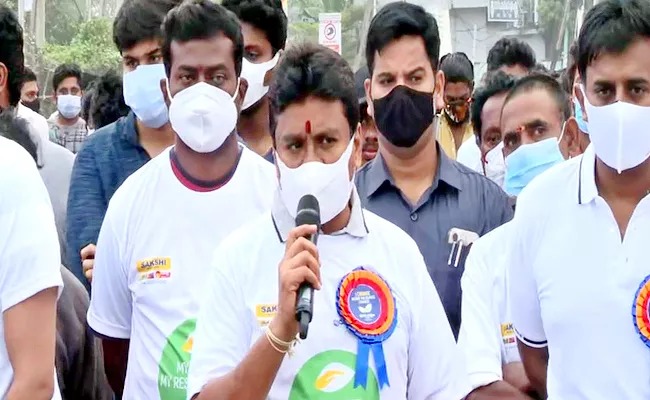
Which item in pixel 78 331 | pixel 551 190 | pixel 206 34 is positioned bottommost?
pixel 78 331

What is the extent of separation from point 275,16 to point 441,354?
8.77 feet

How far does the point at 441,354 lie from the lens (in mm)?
3320

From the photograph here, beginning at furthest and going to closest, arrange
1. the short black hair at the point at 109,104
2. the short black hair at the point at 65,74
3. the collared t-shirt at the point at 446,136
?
the short black hair at the point at 65,74
the collared t-shirt at the point at 446,136
the short black hair at the point at 109,104

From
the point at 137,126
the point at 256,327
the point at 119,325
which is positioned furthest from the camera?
the point at 137,126

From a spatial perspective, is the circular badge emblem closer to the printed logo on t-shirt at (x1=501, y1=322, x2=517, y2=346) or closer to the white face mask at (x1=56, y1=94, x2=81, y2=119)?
the printed logo on t-shirt at (x1=501, y1=322, x2=517, y2=346)

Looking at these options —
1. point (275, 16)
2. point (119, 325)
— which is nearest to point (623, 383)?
point (119, 325)

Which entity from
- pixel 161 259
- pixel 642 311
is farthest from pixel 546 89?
pixel 642 311

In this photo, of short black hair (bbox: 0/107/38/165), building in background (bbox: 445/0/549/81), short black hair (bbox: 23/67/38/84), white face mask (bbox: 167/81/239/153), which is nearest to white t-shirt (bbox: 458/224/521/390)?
white face mask (bbox: 167/81/239/153)

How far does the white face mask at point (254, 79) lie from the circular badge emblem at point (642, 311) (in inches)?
99.4

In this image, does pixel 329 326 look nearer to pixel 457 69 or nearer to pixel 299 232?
pixel 299 232

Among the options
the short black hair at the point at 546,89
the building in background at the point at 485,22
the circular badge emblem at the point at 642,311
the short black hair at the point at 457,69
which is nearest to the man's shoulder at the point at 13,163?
the circular badge emblem at the point at 642,311

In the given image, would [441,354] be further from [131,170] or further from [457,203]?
[131,170]

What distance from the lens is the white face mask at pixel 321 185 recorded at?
11.0 feet

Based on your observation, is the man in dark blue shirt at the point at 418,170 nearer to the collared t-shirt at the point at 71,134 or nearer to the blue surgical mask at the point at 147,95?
the blue surgical mask at the point at 147,95
